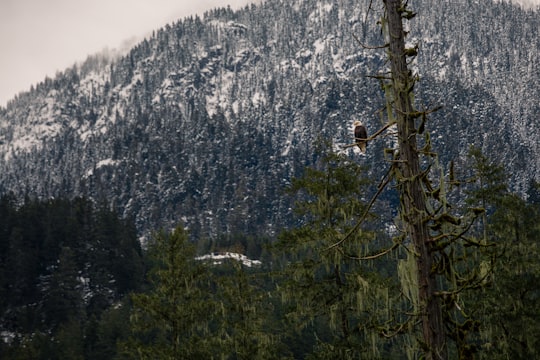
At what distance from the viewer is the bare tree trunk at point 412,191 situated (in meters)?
6.56

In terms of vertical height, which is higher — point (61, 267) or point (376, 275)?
point (61, 267)

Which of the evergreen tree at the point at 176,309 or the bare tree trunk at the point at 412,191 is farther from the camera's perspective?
the evergreen tree at the point at 176,309

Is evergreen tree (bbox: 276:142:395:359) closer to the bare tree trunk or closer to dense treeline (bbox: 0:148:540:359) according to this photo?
dense treeline (bbox: 0:148:540:359)

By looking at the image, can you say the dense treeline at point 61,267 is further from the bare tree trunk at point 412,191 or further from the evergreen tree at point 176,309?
the bare tree trunk at point 412,191

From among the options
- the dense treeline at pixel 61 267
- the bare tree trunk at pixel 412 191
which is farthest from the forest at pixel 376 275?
the dense treeline at pixel 61 267

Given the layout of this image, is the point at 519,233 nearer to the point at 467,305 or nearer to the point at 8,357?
the point at 467,305

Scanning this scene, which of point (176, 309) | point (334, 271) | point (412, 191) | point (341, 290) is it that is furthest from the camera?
point (176, 309)

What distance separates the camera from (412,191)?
6805 millimetres

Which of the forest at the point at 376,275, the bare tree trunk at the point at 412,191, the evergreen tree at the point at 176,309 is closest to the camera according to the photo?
the bare tree trunk at the point at 412,191

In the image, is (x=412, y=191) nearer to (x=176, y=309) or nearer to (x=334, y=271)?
(x=334, y=271)

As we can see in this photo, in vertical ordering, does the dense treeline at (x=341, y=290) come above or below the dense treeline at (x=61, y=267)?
below

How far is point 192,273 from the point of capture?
23.2 m

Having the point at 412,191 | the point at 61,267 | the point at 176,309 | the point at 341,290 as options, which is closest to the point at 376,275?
the point at 341,290

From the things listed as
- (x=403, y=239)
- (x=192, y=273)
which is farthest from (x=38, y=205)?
(x=403, y=239)
